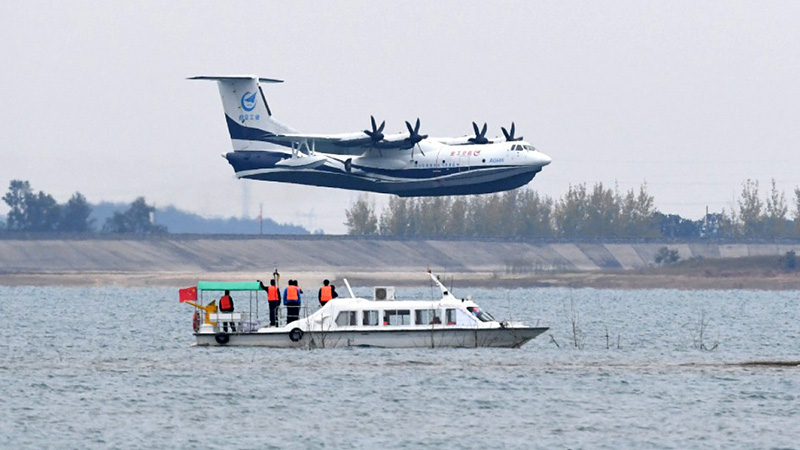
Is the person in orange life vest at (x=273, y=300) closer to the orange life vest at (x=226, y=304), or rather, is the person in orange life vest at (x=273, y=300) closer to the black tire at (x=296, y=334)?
the black tire at (x=296, y=334)

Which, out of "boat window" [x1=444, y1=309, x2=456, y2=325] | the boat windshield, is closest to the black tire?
"boat window" [x1=444, y1=309, x2=456, y2=325]

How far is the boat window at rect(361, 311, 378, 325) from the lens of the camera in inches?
2411

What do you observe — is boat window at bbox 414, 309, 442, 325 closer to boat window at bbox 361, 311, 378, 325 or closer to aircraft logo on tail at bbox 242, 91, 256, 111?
boat window at bbox 361, 311, 378, 325

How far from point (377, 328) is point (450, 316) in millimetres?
2964

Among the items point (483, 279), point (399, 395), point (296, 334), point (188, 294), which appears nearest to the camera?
point (399, 395)

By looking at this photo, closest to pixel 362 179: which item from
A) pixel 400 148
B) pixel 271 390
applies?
pixel 400 148

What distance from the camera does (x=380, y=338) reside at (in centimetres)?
6088

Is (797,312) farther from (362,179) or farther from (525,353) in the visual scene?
(525,353)

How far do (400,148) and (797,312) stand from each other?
3265cm

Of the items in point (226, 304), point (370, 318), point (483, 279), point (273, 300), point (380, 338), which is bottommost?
point (380, 338)

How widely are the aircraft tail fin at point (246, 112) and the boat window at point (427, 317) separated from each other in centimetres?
6858

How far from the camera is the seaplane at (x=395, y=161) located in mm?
112625

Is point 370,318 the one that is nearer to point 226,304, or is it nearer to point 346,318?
point 346,318

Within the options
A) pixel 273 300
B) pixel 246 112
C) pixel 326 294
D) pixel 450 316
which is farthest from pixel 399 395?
pixel 246 112
